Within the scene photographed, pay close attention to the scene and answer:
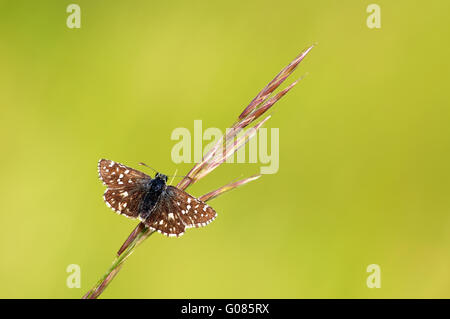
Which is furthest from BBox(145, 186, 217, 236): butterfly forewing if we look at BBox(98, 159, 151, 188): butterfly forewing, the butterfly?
BBox(98, 159, 151, 188): butterfly forewing

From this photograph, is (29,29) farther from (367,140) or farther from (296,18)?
(367,140)

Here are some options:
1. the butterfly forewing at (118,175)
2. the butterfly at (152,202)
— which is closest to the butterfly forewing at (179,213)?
the butterfly at (152,202)

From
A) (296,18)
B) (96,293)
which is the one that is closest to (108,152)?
(296,18)

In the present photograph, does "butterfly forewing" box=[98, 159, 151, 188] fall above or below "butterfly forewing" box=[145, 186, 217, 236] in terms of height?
above

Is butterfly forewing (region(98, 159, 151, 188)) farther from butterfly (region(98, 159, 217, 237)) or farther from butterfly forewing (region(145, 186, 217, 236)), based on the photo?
butterfly forewing (region(145, 186, 217, 236))

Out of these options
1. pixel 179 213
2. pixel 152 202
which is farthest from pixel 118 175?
pixel 179 213

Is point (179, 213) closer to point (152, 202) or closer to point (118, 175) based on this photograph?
point (152, 202)

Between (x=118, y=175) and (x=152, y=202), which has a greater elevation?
(x=118, y=175)
